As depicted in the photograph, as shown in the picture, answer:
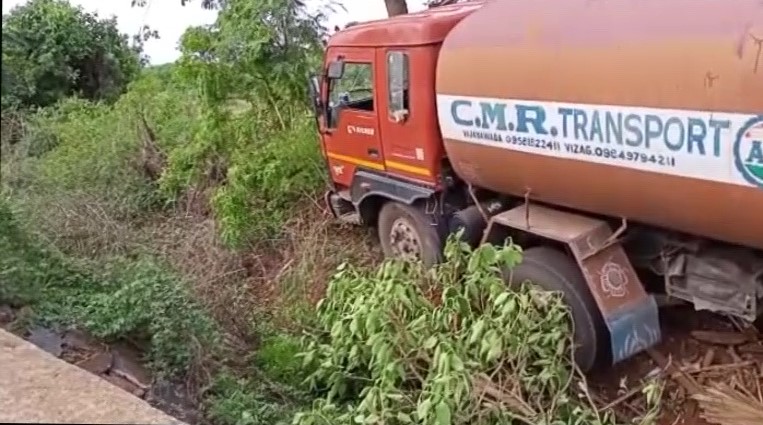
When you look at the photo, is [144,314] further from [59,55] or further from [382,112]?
[59,55]

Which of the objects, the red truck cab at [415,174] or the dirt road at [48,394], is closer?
the dirt road at [48,394]

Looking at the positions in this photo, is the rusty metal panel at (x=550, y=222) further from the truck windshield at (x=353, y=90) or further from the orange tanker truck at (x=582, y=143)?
the truck windshield at (x=353, y=90)

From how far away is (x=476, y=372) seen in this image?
4.25 meters

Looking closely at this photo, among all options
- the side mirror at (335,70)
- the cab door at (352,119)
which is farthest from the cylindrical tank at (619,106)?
the side mirror at (335,70)

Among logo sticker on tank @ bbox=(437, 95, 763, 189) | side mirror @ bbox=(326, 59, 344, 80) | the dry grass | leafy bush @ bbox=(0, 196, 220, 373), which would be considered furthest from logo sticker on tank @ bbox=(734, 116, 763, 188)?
side mirror @ bbox=(326, 59, 344, 80)

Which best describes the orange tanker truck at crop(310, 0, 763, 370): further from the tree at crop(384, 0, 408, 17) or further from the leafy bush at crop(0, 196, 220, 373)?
the leafy bush at crop(0, 196, 220, 373)

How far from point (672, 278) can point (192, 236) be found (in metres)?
4.28

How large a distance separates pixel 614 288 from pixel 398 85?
7.09 ft

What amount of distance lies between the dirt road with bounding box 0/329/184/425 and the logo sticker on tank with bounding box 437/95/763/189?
2543 millimetres

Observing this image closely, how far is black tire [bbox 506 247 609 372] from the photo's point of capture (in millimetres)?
4934

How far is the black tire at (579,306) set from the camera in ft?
16.2

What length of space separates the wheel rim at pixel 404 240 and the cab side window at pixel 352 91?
0.93m

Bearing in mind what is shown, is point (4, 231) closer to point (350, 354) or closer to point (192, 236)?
point (350, 354)

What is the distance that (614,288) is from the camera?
4.89 metres
